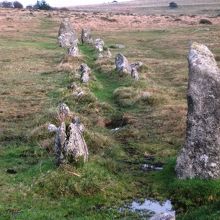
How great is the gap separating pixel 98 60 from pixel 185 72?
344 inches

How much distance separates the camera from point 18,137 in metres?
23.7

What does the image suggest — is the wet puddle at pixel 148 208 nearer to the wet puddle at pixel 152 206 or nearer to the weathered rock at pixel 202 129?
the wet puddle at pixel 152 206

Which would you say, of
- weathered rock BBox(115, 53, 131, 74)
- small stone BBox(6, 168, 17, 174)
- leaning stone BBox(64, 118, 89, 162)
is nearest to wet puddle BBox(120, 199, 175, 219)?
leaning stone BBox(64, 118, 89, 162)

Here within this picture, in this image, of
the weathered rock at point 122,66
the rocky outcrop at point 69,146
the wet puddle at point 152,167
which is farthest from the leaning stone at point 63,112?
the weathered rock at point 122,66

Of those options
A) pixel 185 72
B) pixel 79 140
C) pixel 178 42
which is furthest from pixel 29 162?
pixel 178 42

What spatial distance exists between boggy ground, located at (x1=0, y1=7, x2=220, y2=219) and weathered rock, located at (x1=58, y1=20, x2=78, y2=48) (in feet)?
38.2

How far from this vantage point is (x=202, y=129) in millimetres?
17406

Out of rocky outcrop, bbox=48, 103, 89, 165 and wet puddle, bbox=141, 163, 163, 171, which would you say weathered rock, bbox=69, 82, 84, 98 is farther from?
wet puddle, bbox=141, 163, 163, 171

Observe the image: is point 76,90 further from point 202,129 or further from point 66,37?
point 66,37

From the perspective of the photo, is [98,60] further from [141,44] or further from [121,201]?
[121,201]

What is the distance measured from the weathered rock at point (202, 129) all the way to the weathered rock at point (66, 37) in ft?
143

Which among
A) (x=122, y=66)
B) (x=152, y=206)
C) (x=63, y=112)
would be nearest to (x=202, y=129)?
(x=152, y=206)

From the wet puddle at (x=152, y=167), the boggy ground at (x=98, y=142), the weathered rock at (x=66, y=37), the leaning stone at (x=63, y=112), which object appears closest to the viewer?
the boggy ground at (x=98, y=142)

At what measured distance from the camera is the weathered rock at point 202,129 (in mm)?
17219
